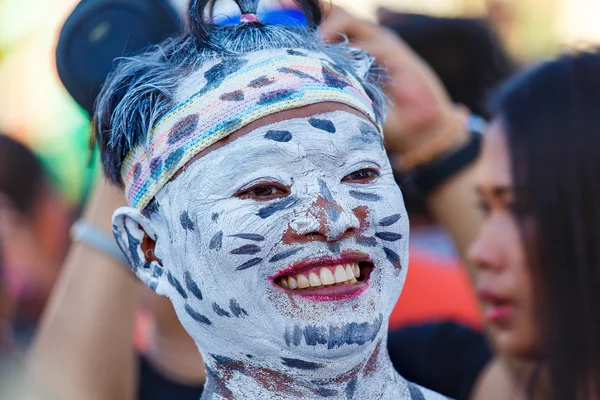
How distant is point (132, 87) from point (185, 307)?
484 mm

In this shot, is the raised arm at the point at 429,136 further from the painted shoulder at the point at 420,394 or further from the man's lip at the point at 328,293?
the man's lip at the point at 328,293

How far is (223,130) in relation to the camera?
162 centimetres

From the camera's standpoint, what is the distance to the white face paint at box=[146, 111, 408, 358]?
1565mm

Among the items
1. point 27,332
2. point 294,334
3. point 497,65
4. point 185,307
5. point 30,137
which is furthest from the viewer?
point 30,137

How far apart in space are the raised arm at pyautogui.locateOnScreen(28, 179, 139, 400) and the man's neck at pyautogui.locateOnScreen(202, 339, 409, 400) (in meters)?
1.11

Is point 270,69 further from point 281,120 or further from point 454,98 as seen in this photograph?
point 454,98

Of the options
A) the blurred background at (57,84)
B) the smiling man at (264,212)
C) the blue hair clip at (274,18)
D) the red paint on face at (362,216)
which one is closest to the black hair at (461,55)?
the blurred background at (57,84)

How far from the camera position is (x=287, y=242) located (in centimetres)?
157

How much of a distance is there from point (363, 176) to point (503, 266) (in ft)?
4.06

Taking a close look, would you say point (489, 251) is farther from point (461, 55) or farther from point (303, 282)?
Result: point (461, 55)

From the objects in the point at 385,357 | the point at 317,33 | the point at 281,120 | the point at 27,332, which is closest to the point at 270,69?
the point at 281,120

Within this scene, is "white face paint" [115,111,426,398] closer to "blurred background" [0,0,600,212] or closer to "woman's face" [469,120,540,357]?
"woman's face" [469,120,540,357]

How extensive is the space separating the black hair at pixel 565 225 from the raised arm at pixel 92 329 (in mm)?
1376

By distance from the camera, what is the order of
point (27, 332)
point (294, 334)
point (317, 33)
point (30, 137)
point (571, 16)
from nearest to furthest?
point (294, 334) < point (317, 33) < point (27, 332) < point (30, 137) < point (571, 16)
